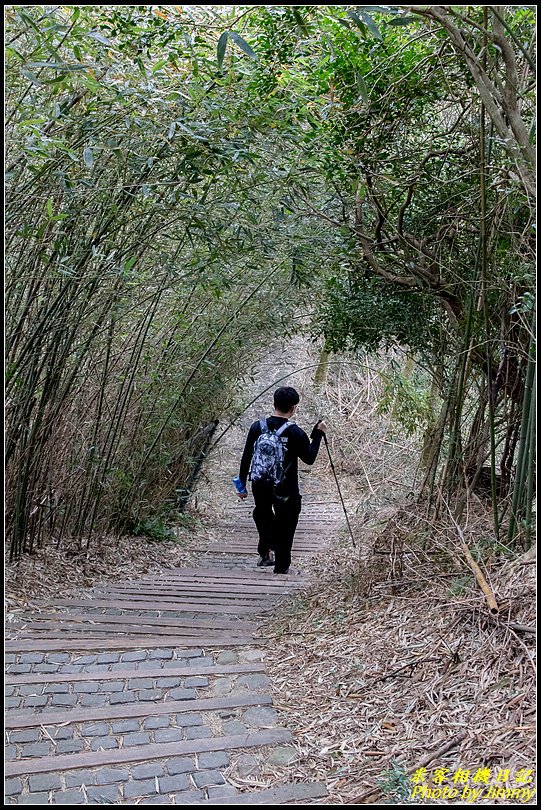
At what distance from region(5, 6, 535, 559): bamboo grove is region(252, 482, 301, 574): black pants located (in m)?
0.82

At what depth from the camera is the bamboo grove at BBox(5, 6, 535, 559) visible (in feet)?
8.88

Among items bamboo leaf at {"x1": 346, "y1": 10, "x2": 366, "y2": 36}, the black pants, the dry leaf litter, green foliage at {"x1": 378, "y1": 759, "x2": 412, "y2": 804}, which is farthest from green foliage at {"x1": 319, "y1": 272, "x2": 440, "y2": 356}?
green foliage at {"x1": 378, "y1": 759, "x2": 412, "y2": 804}

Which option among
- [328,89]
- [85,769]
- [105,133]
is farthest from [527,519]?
[105,133]

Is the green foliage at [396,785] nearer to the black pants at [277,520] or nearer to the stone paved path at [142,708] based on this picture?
the stone paved path at [142,708]

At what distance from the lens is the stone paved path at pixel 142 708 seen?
1954 millimetres

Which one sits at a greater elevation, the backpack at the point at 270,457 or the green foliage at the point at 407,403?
the green foliage at the point at 407,403

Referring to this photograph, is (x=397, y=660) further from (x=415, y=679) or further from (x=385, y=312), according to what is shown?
(x=385, y=312)

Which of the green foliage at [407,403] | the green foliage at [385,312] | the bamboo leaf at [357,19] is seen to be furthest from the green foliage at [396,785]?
the green foliage at [407,403]

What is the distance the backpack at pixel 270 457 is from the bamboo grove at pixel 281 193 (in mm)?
853

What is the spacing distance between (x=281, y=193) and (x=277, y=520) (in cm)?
194

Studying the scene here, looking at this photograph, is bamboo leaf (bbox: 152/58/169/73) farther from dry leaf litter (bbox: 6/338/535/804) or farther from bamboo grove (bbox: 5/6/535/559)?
dry leaf litter (bbox: 6/338/535/804)

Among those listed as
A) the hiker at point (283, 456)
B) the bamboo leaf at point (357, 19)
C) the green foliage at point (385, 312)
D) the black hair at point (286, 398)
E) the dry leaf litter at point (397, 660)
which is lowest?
the dry leaf litter at point (397, 660)

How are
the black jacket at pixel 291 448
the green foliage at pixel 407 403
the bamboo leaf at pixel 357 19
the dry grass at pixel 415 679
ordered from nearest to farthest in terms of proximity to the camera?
the bamboo leaf at pixel 357 19
the dry grass at pixel 415 679
the black jacket at pixel 291 448
the green foliage at pixel 407 403

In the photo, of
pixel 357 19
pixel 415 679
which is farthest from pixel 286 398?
pixel 357 19
